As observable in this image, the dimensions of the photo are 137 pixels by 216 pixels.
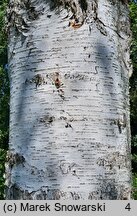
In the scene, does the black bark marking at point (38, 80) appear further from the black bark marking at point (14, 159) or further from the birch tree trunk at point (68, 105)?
the black bark marking at point (14, 159)

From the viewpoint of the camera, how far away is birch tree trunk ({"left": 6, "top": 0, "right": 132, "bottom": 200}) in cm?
152

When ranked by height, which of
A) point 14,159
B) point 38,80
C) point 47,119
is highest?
point 38,80

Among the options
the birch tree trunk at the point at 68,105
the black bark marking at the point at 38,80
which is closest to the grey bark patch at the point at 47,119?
the birch tree trunk at the point at 68,105

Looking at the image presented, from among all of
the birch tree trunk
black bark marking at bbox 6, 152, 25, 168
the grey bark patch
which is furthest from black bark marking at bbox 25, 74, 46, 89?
black bark marking at bbox 6, 152, 25, 168

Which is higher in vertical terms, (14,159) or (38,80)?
(38,80)

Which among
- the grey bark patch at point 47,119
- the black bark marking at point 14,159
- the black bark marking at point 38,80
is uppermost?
the black bark marking at point 38,80

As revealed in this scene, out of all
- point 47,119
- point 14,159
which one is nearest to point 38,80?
point 47,119

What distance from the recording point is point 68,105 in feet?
5.08

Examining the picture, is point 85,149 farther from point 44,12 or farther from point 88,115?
point 44,12

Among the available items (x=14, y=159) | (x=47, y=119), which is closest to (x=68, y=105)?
(x=47, y=119)

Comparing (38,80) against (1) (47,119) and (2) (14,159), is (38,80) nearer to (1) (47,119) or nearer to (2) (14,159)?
(1) (47,119)

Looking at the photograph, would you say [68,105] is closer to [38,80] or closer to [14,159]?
[38,80]

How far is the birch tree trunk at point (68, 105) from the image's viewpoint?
1.52 meters

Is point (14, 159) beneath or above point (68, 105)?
beneath
